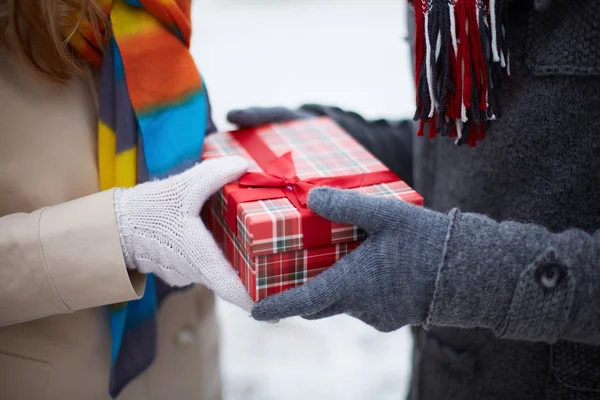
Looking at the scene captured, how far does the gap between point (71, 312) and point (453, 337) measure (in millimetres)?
571

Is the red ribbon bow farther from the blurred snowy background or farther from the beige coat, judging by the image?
the blurred snowy background

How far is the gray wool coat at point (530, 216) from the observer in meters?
0.65

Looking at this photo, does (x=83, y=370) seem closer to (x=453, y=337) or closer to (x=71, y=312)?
(x=71, y=312)

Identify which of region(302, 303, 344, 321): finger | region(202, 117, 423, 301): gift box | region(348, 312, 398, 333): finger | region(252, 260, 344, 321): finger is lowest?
region(348, 312, 398, 333): finger

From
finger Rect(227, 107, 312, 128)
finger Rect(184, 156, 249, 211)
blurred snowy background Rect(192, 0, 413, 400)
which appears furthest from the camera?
blurred snowy background Rect(192, 0, 413, 400)

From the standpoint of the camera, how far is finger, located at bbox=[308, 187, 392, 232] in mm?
656

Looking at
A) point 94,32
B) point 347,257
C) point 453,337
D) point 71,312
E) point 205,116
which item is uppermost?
point 94,32

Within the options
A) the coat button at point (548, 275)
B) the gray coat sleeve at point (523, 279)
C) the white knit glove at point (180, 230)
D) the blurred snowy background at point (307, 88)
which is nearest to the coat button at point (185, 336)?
the white knit glove at point (180, 230)

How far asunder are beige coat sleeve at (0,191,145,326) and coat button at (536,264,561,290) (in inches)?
18.9

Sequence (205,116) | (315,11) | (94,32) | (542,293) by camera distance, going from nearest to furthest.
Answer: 1. (542,293)
2. (94,32)
3. (205,116)
4. (315,11)

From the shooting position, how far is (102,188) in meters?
0.81

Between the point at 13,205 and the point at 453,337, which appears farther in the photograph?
the point at 453,337

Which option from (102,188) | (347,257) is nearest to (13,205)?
(102,188)

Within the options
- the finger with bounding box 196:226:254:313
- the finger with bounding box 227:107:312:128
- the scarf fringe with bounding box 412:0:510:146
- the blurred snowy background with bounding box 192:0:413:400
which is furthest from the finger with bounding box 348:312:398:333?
the blurred snowy background with bounding box 192:0:413:400
